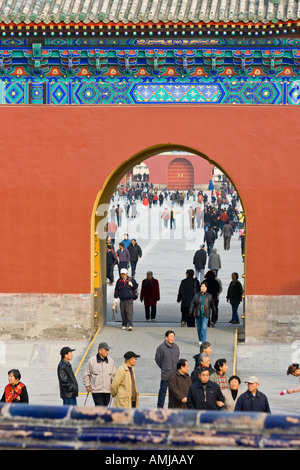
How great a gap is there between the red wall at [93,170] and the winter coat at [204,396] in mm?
8130

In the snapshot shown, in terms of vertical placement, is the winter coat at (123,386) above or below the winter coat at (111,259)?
below

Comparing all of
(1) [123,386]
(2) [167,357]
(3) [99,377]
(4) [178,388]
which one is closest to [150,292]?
(2) [167,357]

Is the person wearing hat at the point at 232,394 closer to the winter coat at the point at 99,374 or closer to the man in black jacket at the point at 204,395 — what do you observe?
the man in black jacket at the point at 204,395

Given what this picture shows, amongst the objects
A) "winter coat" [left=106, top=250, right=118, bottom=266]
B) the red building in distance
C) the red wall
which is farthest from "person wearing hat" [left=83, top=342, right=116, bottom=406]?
the red building in distance

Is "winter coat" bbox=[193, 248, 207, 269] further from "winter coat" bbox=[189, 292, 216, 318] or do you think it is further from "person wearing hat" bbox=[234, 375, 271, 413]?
"person wearing hat" bbox=[234, 375, 271, 413]

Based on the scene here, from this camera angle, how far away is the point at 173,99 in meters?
22.2

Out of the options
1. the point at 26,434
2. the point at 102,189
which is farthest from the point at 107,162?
the point at 26,434

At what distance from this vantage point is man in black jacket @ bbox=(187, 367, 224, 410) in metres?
12.1

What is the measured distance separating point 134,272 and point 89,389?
16.2 meters

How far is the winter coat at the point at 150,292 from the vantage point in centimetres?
2244

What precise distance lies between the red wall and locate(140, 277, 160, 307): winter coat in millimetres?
2386

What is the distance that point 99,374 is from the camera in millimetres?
14062

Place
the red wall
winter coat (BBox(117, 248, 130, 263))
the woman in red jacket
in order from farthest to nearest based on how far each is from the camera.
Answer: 1. winter coat (BBox(117, 248, 130, 263))
2. the red wall
3. the woman in red jacket

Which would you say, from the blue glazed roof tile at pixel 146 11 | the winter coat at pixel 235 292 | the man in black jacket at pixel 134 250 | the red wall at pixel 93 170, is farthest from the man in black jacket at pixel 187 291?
the man in black jacket at pixel 134 250
